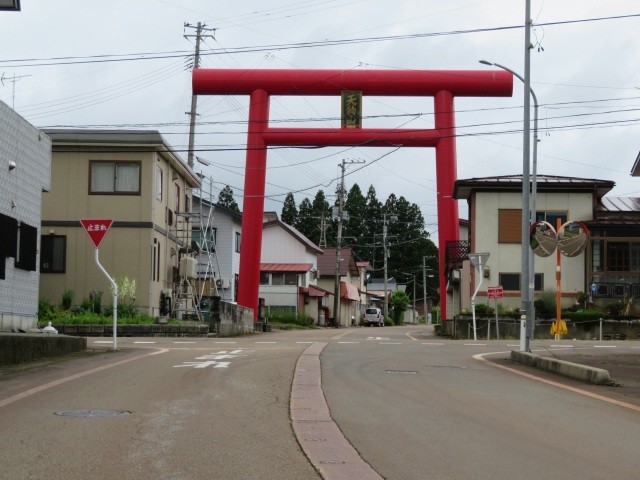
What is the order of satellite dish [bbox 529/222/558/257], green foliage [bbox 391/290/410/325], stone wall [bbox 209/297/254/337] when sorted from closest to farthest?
1. satellite dish [bbox 529/222/558/257]
2. stone wall [bbox 209/297/254/337]
3. green foliage [bbox 391/290/410/325]

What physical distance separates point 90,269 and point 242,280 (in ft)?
20.7

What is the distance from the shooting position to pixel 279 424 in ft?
26.5

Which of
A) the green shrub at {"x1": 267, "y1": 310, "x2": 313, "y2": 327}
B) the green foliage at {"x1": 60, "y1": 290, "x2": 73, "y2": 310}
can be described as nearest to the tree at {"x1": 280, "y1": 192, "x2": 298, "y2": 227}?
the green shrub at {"x1": 267, "y1": 310, "x2": 313, "y2": 327}

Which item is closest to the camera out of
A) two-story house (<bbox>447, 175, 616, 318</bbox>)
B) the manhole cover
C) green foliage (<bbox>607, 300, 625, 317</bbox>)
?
the manhole cover

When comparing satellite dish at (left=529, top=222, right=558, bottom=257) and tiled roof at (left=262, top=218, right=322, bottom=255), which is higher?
tiled roof at (left=262, top=218, right=322, bottom=255)

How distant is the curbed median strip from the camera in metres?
6.07

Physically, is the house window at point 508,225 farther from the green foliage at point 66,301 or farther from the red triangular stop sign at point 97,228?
the red triangular stop sign at point 97,228

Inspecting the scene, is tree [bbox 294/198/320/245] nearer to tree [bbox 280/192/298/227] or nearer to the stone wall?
tree [bbox 280/192/298/227]

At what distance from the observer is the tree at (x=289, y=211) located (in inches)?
4186

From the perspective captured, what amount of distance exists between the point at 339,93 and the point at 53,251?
12.1 meters

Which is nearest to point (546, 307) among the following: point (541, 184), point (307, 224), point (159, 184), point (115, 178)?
point (541, 184)

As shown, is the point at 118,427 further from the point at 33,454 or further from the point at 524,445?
the point at 524,445

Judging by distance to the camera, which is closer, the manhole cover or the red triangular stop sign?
the manhole cover

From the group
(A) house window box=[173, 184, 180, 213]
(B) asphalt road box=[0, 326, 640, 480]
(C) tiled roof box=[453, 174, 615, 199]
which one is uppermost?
(C) tiled roof box=[453, 174, 615, 199]
